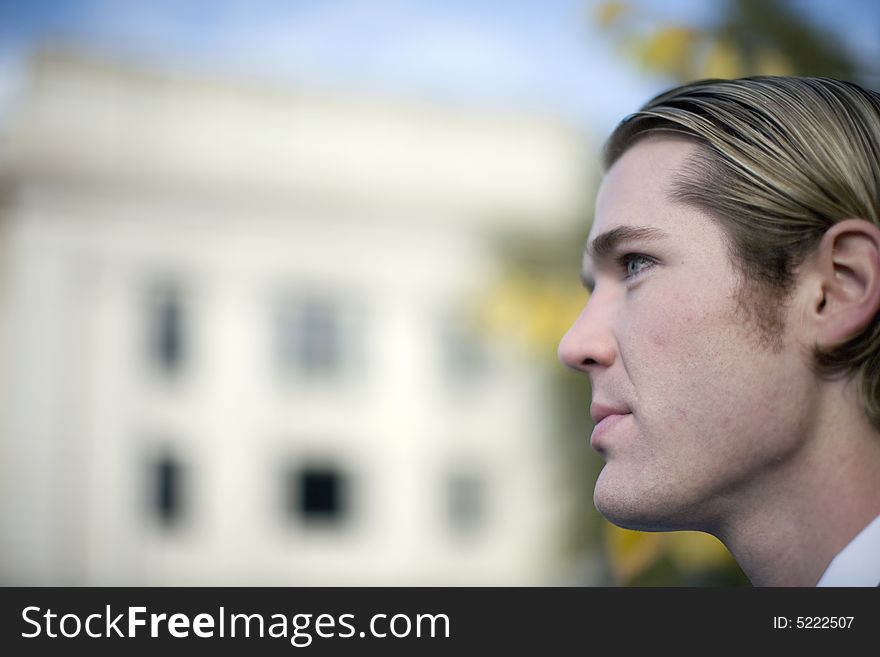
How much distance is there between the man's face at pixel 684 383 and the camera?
1748 mm

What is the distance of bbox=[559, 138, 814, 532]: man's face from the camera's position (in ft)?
5.74

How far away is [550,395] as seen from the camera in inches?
201

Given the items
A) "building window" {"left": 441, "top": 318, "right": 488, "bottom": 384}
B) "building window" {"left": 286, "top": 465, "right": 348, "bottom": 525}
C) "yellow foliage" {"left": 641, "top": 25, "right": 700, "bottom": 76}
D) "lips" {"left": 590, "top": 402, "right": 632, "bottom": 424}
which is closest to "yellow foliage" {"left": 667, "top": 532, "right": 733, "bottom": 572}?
"yellow foliage" {"left": 641, "top": 25, "right": 700, "bottom": 76}

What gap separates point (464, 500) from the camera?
32.5 meters

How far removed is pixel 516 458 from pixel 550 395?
26461mm

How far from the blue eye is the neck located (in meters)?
0.35

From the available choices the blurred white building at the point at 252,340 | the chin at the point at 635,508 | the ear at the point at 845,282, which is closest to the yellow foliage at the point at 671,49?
the ear at the point at 845,282

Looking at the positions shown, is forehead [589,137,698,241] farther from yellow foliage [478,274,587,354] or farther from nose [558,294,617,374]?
yellow foliage [478,274,587,354]

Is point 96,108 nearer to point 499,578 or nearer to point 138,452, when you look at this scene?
point 138,452

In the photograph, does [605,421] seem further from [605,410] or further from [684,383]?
[684,383]

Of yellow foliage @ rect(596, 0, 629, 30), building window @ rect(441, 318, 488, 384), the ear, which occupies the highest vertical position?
building window @ rect(441, 318, 488, 384)

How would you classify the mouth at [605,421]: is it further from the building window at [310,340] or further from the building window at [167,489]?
the building window at [310,340]
